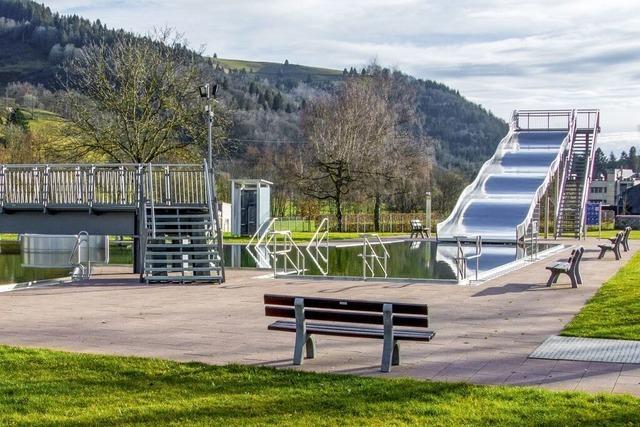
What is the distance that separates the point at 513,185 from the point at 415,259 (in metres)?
15.0

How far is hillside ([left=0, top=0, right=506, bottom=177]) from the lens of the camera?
115 m

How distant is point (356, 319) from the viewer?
29.4 feet

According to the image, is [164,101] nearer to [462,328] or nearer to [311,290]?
[311,290]

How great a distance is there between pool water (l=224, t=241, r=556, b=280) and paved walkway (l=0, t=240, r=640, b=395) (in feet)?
10.5

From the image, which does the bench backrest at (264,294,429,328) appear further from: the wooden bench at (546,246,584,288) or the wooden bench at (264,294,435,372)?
the wooden bench at (546,246,584,288)

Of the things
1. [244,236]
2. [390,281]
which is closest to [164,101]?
[244,236]

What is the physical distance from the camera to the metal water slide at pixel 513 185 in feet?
116

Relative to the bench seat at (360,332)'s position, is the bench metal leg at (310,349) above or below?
below

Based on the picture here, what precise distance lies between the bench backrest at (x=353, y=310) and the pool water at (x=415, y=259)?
11889mm

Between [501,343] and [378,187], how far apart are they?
4318 cm

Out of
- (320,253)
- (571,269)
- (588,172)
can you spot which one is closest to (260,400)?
(571,269)

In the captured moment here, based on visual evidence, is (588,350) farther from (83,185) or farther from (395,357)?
(83,185)

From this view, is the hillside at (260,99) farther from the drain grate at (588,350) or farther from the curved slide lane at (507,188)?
the drain grate at (588,350)

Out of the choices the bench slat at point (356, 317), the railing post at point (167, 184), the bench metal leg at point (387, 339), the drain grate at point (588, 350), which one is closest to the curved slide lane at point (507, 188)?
the railing post at point (167, 184)
